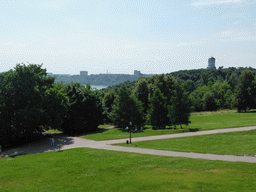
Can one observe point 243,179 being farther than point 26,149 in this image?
No

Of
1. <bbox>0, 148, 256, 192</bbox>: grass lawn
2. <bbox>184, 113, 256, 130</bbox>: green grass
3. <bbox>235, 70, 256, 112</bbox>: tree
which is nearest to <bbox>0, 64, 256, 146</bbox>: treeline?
<bbox>235, 70, 256, 112</bbox>: tree

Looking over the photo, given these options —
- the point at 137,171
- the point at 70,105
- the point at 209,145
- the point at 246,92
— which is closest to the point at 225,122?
the point at 209,145

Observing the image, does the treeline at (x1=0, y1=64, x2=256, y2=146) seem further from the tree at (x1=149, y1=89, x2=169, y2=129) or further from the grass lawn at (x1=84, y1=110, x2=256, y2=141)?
the grass lawn at (x1=84, y1=110, x2=256, y2=141)

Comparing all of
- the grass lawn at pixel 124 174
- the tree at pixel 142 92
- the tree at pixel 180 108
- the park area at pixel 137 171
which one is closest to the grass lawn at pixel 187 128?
the tree at pixel 180 108

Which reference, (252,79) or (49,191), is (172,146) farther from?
(252,79)

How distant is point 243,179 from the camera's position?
13539 millimetres

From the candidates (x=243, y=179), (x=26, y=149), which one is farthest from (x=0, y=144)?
(x=243, y=179)

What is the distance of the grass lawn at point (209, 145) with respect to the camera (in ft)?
70.7

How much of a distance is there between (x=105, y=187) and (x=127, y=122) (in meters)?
27.2

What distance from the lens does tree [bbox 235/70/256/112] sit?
62.2 meters

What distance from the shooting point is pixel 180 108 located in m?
38.4

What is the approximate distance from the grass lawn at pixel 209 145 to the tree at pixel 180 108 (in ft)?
30.7

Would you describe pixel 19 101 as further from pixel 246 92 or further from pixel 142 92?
pixel 246 92

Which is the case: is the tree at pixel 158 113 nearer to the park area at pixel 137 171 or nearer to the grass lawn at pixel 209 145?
the grass lawn at pixel 209 145
